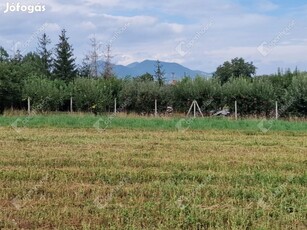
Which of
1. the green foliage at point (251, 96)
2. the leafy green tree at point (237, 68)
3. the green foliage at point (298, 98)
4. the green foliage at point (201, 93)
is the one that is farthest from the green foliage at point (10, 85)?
the leafy green tree at point (237, 68)

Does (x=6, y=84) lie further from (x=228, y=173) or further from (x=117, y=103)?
(x=228, y=173)

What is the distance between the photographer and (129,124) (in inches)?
871

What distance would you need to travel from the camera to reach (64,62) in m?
61.6

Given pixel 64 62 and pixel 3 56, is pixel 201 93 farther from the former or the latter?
pixel 64 62

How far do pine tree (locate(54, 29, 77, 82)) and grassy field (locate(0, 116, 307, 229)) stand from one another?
48267 millimetres

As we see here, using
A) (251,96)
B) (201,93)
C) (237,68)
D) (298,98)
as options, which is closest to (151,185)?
(298,98)

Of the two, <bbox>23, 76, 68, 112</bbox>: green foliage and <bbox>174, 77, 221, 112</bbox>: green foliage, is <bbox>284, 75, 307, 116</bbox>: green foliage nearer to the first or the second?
<bbox>174, 77, 221, 112</bbox>: green foliage

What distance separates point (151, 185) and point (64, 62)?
184 ft

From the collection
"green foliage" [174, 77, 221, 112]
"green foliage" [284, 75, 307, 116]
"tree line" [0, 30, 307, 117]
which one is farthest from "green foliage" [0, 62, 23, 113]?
"green foliage" [284, 75, 307, 116]

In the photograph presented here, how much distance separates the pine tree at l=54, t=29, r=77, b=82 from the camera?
61.2 m

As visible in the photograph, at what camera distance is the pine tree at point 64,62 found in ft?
201

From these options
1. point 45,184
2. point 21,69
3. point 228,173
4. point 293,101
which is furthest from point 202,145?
point 21,69

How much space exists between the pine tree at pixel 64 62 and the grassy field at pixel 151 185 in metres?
48.3

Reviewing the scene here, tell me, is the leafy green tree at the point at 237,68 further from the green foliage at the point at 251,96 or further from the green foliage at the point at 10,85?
the green foliage at the point at 10,85
